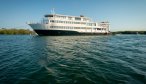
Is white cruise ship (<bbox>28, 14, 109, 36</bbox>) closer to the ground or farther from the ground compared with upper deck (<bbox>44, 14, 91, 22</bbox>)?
closer to the ground

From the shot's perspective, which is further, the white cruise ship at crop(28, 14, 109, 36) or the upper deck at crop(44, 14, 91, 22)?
the upper deck at crop(44, 14, 91, 22)

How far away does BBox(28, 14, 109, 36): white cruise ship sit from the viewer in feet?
176

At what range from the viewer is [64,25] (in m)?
56.2

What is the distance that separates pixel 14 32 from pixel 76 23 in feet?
268

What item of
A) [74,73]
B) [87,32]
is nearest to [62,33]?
[87,32]

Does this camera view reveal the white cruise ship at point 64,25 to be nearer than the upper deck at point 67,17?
Yes

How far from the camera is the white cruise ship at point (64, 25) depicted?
53594 millimetres

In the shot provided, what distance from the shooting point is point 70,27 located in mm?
57844

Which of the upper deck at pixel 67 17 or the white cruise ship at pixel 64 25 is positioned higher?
the upper deck at pixel 67 17

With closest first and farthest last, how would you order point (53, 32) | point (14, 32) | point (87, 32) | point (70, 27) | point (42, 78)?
1. point (42, 78)
2. point (53, 32)
3. point (70, 27)
4. point (87, 32)
5. point (14, 32)

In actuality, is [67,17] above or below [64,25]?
above

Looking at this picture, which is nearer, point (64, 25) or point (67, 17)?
point (64, 25)

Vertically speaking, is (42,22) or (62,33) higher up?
(42,22)

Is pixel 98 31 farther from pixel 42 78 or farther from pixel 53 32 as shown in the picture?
pixel 42 78
